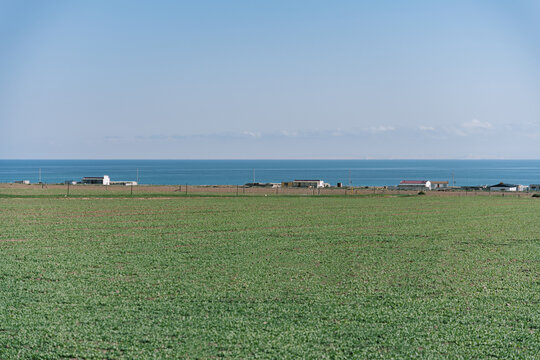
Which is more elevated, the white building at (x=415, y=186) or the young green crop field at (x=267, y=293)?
the white building at (x=415, y=186)

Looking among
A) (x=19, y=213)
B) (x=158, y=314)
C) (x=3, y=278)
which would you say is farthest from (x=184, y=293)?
(x=19, y=213)

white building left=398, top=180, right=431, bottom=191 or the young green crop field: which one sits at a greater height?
white building left=398, top=180, right=431, bottom=191

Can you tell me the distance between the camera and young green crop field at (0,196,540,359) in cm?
983

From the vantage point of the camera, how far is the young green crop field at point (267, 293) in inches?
387

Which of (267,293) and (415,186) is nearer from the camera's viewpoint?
(267,293)

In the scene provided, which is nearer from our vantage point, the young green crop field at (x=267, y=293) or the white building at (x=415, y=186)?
the young green crop field at (x=267, y=293)

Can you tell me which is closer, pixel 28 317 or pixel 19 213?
pixel 28 317

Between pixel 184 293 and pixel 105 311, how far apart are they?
7.32 ft

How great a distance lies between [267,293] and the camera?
13.4 meters

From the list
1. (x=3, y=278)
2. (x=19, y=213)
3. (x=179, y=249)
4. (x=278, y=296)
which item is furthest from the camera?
A: (x=19, y=213)

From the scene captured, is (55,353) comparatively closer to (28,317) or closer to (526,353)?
(28,317)

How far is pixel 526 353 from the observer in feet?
31.6

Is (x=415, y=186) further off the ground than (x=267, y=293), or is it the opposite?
(x=415, y=186)

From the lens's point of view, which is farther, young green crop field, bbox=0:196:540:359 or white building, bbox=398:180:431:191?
white building, bbox=398:180:431:191
